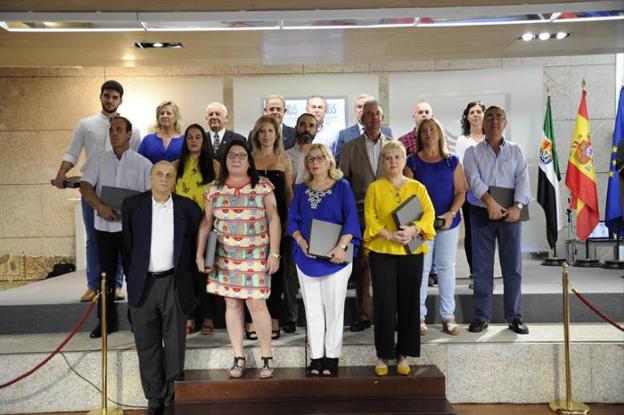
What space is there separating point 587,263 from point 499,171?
143 inches

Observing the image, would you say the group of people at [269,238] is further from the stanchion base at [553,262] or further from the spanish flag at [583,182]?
the stanchion base at [553,262]

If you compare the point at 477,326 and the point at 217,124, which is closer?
the point at 477,326

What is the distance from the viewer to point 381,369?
4.20 metres

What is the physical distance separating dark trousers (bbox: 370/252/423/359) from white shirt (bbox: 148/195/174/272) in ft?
4.57

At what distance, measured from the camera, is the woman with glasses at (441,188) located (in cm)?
459

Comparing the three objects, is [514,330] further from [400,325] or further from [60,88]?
[60,88]

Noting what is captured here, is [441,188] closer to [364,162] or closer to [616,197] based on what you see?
[364,162]

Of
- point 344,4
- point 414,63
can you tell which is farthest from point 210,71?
point 344,4

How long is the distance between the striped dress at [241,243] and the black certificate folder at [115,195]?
91cm

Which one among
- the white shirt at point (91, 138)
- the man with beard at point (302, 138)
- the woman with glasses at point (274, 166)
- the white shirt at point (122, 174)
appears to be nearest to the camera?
the woman with glasses at point (274, 166)

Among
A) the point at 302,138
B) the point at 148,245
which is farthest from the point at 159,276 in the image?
the point at 302,138

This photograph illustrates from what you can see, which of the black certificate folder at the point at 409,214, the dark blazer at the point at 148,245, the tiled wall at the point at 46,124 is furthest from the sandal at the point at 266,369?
the tiled wall at the point at 46,124

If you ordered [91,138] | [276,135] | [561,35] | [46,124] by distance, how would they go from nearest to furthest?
1. [276,135]
2. [91,138]
3. [561,35]
4. [46,124]

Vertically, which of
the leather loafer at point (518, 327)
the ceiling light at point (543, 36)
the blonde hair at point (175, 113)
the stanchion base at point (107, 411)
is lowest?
the stanchion base at point (107, 411)
